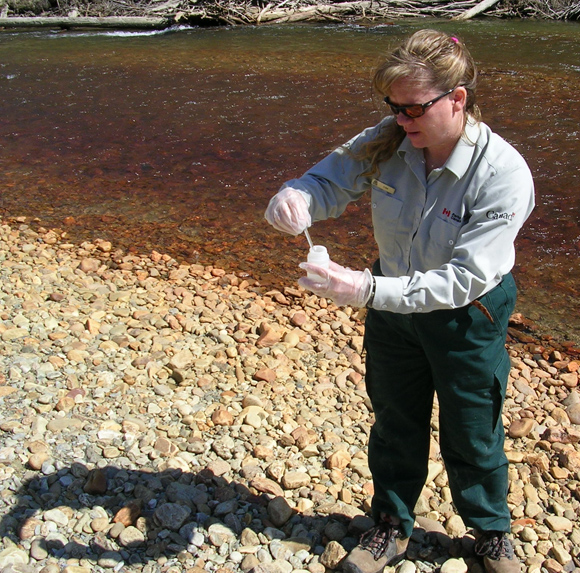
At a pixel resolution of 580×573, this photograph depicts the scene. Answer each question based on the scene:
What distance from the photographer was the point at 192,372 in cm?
383

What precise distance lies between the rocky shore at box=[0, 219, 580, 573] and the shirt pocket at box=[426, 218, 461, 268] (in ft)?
4.06

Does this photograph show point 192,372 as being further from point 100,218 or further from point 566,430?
point 100,218

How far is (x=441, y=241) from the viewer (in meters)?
2.18

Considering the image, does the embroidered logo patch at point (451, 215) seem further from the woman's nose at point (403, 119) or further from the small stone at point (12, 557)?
the small stone at point (12, 557)

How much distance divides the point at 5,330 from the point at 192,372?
46.7 inches

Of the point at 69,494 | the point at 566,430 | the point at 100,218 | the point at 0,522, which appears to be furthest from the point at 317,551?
the point at 100,218

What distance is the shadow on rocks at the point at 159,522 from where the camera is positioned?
8.80 feet

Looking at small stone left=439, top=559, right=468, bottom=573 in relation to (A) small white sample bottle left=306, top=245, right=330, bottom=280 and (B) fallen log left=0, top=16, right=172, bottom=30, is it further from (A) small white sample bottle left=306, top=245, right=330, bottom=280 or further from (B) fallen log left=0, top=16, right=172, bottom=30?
(B) fallen log left=0, top=16, right=172, bottom=30

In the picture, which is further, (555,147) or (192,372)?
(555,147)

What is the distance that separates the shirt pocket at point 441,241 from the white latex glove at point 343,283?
31 cm

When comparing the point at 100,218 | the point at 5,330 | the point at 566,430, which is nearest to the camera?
the point at 566,430

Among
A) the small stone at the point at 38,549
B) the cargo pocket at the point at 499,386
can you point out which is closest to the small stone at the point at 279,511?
the small stone at the point at 38,549

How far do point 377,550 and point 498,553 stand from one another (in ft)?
1.47

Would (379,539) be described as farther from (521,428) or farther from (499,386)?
(521,428)
